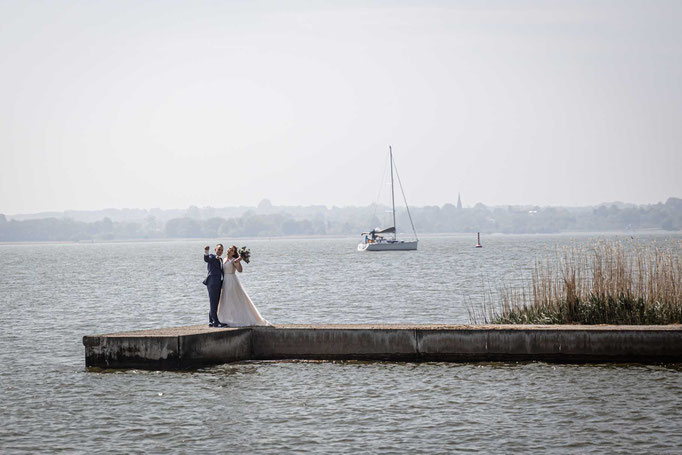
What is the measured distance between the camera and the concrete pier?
19.3 metres

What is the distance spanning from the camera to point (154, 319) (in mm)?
36469

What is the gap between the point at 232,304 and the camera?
2144 cm

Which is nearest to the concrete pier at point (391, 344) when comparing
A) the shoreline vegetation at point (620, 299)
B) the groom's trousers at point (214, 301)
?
the groom's trousers at point (214, 301)

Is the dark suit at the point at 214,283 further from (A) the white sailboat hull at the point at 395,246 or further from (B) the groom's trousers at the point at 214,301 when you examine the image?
(A) the white sailboat hull at the point at 395,246

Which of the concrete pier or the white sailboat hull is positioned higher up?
the concrete pier

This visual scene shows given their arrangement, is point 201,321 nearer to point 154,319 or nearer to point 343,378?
point 154,319

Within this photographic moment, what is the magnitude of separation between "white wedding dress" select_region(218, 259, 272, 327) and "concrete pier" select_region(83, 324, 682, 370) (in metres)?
0.48

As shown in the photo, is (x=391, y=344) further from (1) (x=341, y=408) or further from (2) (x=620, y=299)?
(2) (x=620, y=299)

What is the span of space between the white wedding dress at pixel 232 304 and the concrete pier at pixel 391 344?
0.48 m

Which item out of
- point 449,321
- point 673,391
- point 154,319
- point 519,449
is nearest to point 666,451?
point 519,449

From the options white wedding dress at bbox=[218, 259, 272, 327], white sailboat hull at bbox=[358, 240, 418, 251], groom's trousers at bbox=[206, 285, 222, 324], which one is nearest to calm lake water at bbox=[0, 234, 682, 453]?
white wedding dress at bbox=[218, 259, 272, 327]

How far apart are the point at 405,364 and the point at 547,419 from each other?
208 inches

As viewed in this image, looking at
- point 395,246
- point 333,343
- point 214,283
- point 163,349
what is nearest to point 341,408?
point 333,343

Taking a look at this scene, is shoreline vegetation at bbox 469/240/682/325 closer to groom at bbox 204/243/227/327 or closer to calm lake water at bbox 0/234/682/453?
calm lake water at bbox 0/234/682/453
